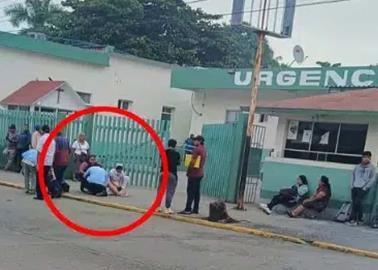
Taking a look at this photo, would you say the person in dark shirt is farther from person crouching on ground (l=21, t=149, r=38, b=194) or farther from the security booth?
the security booth

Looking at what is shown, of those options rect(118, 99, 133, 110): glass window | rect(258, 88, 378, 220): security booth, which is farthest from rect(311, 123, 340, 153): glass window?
rect(118, 99, 133, 110): glass window

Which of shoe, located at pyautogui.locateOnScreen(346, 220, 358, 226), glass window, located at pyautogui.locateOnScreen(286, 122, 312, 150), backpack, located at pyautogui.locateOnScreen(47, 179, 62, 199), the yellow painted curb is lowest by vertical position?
backpack, located at pyautogui.locateOnScreen(47, 179, 62, 199)

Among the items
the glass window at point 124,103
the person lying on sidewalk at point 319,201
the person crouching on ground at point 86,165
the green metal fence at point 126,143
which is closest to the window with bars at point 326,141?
the person lying on sidewalk at point 319,201

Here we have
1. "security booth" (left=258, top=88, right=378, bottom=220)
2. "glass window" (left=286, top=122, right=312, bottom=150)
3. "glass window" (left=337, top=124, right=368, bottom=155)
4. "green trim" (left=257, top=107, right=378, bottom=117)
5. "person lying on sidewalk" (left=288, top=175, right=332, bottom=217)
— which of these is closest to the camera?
"green trim" (left=257, top=107, right=378, bottom=117)

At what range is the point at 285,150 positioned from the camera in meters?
17.0

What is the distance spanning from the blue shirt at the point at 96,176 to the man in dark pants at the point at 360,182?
614 centimetres

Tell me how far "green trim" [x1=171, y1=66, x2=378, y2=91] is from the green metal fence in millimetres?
8496

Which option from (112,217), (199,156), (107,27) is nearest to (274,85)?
(199,156)

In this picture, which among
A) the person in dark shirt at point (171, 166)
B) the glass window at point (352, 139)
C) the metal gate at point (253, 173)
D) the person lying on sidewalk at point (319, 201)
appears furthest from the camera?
the metal gate at point (253, 173)

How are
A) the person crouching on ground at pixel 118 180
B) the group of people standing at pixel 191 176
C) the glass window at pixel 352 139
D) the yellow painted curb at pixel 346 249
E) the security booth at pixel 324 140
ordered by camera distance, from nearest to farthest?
the yellow painted curb at pixel 346 249
the group of people standing at pixel 191 176
the security booth at pixel 324 140
the glass window at pixel 352 139
the person crouching on ground at pixel 118 180

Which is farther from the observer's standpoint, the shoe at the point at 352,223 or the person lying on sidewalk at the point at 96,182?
the person lying on sidewalk at the point at 96,182

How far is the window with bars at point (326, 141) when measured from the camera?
15.4 meters

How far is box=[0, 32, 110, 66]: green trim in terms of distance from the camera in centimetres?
2753

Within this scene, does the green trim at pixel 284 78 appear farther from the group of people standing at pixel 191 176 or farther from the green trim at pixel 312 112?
the group of people standing at pixel 191 176
